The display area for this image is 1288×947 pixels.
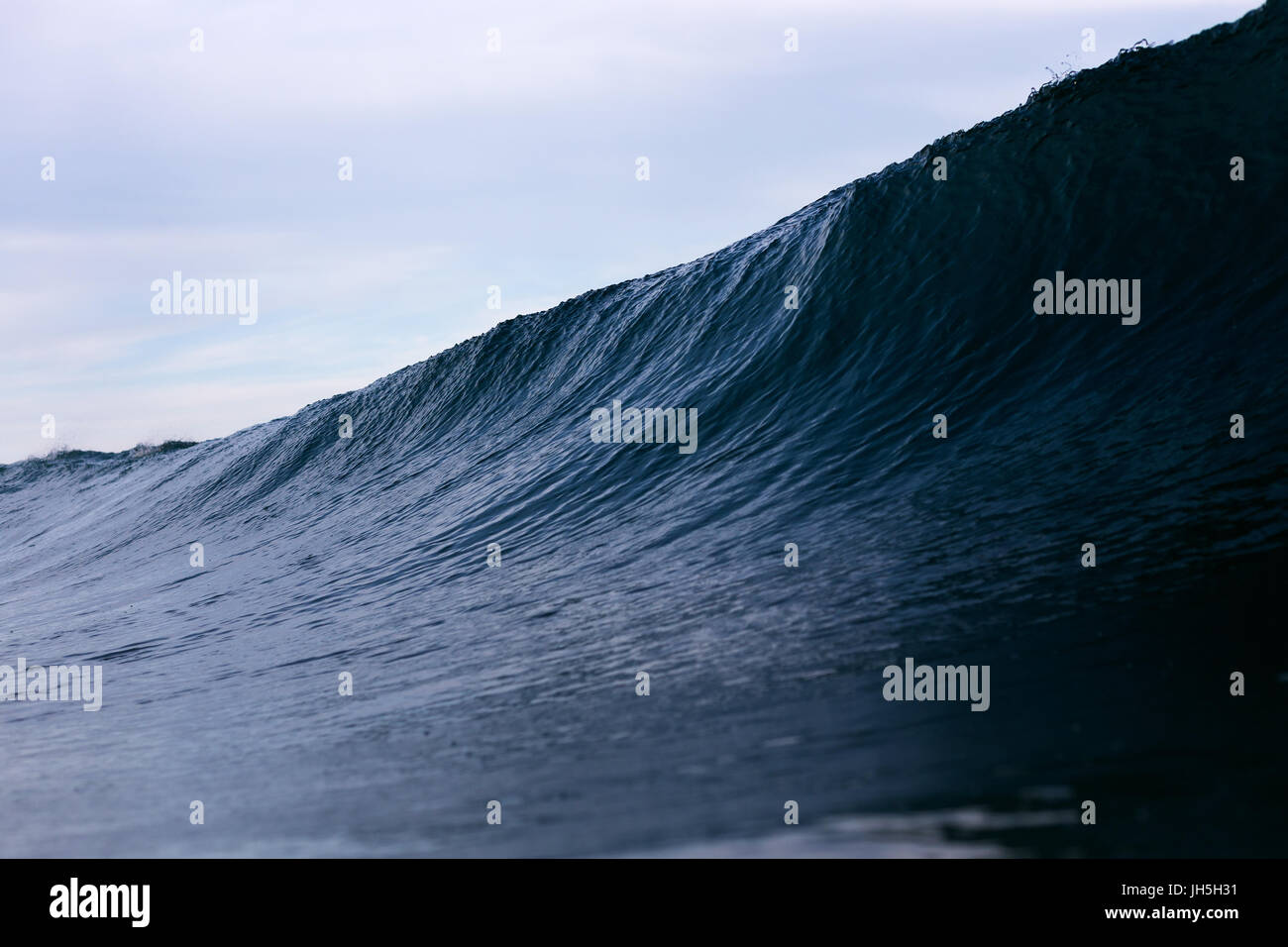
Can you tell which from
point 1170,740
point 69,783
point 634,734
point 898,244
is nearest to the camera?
point 1170,740

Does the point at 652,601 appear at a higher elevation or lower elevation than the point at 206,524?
lower

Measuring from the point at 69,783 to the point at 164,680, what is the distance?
203 centimetres

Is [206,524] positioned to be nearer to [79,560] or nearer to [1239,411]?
[79,560]

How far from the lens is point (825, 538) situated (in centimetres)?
637

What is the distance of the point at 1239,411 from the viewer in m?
6.21

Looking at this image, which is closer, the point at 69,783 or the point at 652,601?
the point at 69,783

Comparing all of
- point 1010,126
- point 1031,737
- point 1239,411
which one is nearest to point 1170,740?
point 1031,737

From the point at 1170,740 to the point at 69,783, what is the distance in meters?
4.64

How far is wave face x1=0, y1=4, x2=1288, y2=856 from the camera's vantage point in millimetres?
3443

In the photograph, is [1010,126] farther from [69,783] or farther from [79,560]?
[79,560]

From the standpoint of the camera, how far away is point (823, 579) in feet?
18.7

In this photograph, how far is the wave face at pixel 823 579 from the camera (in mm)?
3443

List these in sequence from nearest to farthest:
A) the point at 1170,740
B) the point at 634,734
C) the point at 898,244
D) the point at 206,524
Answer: the point at 1170,740 → the point at 634,734 → the point at 898,244 → the point at 206,524

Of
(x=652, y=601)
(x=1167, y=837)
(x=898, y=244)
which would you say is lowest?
(x=1167, y=837)
